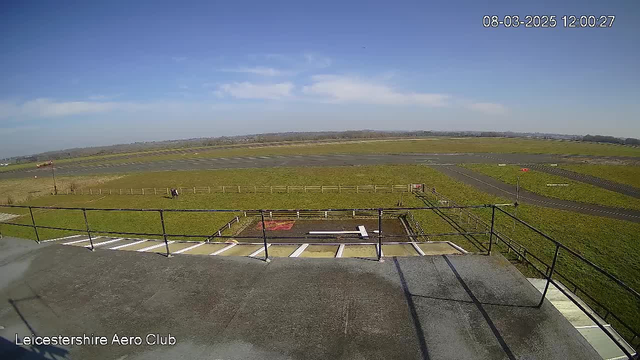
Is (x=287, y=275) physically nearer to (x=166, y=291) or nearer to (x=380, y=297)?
(x=380, y=297)

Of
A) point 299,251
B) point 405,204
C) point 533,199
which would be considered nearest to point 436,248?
point 299,251

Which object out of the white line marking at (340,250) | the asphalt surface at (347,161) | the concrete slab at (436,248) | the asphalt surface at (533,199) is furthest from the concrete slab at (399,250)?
the asphalt surface at (347,161)

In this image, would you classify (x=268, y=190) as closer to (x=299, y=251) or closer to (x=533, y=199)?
(x=299, y=251)

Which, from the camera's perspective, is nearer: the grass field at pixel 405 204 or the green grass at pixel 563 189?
the grass field at pixel 405 204

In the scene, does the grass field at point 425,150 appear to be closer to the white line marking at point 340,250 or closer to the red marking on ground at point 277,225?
the red marking on ground at point 277,225

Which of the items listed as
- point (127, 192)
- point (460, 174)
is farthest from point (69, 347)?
point (460, 174)

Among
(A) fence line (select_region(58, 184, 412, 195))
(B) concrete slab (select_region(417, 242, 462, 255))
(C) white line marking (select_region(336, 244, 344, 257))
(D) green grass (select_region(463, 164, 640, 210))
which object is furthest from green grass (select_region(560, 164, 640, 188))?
(C) white line marking (select_region(336, 244, 344, 257))

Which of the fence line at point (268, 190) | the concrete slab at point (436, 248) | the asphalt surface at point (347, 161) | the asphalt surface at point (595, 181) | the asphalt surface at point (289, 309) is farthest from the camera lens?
the asphalt surface at point (347, 161)

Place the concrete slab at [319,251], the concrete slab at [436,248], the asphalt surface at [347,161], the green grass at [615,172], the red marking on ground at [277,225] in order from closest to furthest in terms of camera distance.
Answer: the concrete slab at [319,251]
the concrete slab at [436,248]
the red marking on ground at [277,225]
the green grass at [615,172]
the asphalt surface at [347,161]
